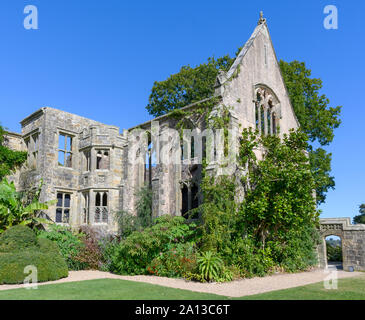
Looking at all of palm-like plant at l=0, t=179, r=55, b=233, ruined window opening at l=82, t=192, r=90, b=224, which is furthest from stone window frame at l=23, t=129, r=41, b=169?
ruined window opening at l=82, t=192, r=90, b=224

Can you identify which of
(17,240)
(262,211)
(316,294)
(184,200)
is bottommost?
(316,294)

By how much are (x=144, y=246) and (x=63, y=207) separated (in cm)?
775

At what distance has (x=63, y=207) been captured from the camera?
19.5 m

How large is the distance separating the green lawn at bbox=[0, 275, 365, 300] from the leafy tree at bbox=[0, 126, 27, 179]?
1199 cm

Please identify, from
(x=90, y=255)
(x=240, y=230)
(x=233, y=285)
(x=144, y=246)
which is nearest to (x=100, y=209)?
(x=90, y=255)

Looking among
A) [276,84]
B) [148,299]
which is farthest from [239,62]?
[148,299]

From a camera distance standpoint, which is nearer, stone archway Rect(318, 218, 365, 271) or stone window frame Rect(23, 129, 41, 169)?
stone archway Rect(318, 218, 365, 271)

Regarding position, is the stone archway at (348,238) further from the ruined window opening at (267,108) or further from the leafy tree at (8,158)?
the leafy tree at (8,158)

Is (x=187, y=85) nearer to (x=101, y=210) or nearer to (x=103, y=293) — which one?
(x=101, y=210)

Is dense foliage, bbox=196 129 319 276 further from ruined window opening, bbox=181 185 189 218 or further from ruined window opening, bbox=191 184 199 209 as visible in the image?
ruined window opening, bbox=181 185 189 218

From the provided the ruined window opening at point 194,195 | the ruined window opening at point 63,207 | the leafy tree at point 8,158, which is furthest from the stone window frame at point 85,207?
the ruined window opening at point 194,195

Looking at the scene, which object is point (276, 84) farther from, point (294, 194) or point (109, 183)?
point (109, 183)

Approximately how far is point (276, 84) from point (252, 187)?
7446mm

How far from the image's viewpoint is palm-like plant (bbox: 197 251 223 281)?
11625mm
